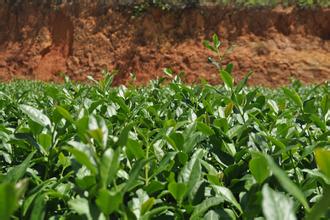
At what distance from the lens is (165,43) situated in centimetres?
1833

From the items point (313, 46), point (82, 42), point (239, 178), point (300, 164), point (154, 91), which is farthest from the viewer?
point (82, 42)

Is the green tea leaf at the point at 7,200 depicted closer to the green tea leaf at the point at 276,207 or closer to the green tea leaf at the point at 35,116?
→ the green tea leaf at the point at 276,207

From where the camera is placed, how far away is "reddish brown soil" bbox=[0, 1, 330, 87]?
673 inches

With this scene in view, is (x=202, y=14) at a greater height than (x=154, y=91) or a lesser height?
lesser

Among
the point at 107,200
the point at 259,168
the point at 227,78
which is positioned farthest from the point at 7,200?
the point at 227,78

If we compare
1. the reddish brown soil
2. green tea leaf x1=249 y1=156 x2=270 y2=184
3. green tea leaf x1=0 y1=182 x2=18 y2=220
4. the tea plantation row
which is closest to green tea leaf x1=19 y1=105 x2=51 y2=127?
the tea plantation row

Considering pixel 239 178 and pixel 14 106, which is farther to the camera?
pixel 14 106

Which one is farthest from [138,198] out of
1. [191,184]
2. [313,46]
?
[313,46]

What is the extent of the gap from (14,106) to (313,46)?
16.5 meters

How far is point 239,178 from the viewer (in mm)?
1200

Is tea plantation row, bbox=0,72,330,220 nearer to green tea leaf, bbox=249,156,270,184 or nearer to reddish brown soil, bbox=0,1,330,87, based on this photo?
green tea leaf, bbox=249,156,270,184

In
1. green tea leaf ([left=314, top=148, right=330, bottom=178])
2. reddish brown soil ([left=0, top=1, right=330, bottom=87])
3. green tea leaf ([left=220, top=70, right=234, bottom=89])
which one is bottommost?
reddish brown soil ([left=0, top=1, right=330, bottom=87])

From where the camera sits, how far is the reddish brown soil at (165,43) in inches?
673

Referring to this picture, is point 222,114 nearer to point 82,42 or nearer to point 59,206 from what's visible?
point 59,206
